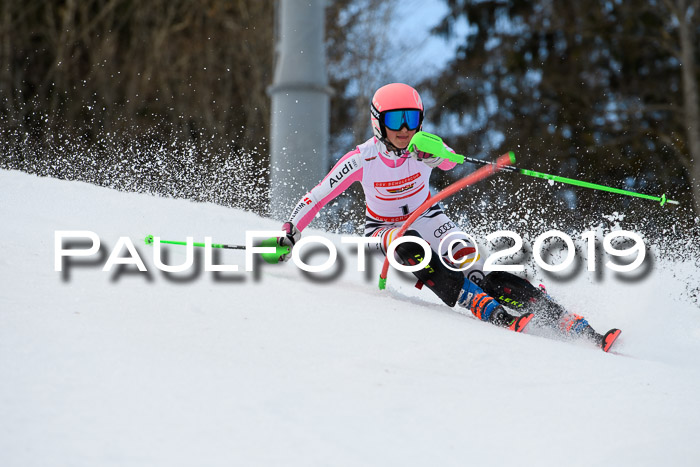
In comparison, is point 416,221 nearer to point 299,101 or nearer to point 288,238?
point 288,238

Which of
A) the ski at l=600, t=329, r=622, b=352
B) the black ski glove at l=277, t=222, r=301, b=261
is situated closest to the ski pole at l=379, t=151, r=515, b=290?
the black ski glove at l=277, t=222, r=301, b=261

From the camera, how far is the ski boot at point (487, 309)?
3836 millimetres

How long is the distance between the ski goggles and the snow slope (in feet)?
3.11

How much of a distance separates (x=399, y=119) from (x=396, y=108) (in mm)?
64

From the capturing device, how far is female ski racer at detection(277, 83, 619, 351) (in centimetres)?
405

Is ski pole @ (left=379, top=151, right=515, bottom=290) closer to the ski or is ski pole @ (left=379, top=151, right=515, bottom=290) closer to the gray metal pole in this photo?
the ski

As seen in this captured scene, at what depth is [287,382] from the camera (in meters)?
2.58

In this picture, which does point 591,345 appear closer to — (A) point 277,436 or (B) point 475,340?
(B) point 475,340

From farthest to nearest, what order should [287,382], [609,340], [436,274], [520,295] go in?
[520,295] < [436,274] < [609,340] < [287,382]

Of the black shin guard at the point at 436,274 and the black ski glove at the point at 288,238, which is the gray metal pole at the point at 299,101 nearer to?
the black ski glove at the point at 288,238

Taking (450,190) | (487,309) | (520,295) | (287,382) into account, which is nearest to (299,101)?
(450,190)

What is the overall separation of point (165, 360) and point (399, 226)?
83.8 inches

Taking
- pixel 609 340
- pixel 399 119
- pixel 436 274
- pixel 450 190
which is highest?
pixel 399 119

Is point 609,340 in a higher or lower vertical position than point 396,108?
lower
